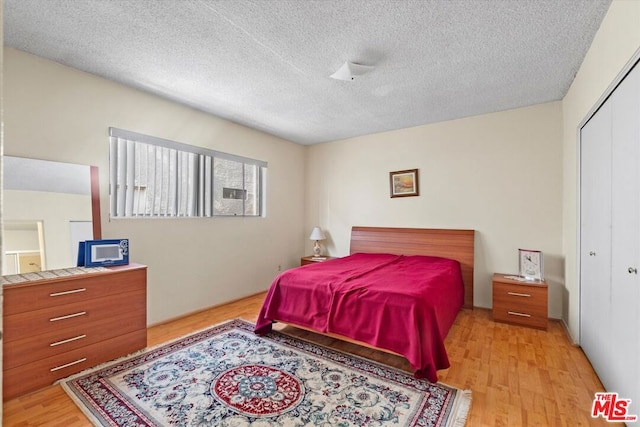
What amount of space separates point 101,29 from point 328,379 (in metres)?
3.01

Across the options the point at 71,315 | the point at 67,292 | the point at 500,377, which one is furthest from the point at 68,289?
the point at 500,377

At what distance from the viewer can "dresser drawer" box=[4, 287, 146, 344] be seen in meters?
2.07

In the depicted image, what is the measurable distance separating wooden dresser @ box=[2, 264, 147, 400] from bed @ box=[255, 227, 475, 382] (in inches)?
45.1

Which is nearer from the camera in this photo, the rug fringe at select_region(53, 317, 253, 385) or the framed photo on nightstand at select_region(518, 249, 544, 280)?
the rug fringe at select_region(53, 317, 253, 385)

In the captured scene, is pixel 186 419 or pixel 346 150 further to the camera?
pixel 346 150

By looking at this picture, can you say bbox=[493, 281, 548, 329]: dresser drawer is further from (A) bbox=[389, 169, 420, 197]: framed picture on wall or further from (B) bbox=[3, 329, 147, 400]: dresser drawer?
(B) bbox=[3, 329, 147, 400]: dresser drawer

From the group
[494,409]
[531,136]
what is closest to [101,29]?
[494,409]

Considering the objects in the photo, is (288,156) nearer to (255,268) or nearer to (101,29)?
(255,268)

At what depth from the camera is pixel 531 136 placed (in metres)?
3.62

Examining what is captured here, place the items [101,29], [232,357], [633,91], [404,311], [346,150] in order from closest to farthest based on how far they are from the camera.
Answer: [633,91], [101,29], [404,311], [232,357], [346,150]

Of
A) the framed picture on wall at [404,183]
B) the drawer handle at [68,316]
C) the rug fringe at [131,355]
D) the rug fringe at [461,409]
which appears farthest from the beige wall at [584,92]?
the drawer handle at [68,316]

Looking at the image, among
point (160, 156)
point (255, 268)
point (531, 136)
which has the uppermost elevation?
point (531, 136)

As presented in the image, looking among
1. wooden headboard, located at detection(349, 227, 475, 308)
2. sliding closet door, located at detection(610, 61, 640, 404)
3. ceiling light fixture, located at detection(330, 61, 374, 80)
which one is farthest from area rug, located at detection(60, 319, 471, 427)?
ceiling light fixture, located at detection(330, 61, 374, 80)

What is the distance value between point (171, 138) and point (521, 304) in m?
Answer: 4.22
